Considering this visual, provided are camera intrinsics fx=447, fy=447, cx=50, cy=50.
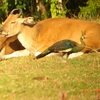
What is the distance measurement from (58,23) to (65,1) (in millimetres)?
7290

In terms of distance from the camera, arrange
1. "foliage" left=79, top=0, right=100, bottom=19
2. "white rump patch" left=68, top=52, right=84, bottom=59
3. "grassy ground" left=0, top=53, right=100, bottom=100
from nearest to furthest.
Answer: "grassy ground" left=0, top=53, right=100, bottom=100 < "white rump patch" left=68, top=52, right=84, bottom=59 < "foliage" left=79, top=0, right=100, bottom=19

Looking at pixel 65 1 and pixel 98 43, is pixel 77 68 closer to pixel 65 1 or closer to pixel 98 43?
pixel 98 43

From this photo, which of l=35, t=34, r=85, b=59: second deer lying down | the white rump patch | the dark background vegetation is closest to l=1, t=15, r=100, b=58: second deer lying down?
l=35, t=34, r=85, b=59: second deer lying down

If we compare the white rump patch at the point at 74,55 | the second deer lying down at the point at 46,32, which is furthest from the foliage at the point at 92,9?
the white rump patch at the point at 74,55

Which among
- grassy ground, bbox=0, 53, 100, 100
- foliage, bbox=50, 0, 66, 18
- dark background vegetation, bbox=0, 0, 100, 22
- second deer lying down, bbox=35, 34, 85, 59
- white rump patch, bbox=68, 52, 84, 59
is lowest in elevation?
dark background vegetation, bbox=0, 0, 100, 22

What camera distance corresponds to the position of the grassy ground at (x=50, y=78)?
6334mm

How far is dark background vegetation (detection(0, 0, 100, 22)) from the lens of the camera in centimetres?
1616

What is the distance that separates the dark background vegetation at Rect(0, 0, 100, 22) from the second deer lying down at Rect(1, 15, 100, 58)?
5.57 meters

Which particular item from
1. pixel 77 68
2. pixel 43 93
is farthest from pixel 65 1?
pixel 43 93

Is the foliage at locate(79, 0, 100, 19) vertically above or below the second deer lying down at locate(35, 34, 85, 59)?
below

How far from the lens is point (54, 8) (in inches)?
628

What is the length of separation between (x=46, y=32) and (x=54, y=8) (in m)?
5.86

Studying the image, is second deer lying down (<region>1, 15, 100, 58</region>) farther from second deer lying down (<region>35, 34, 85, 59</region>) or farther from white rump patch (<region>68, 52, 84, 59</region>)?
white rump patch (<region>68, 52, 84, 59</region>)

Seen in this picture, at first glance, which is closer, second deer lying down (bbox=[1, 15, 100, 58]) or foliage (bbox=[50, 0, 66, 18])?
second deer lying down (bbox=[1, 15, 100, 58])
